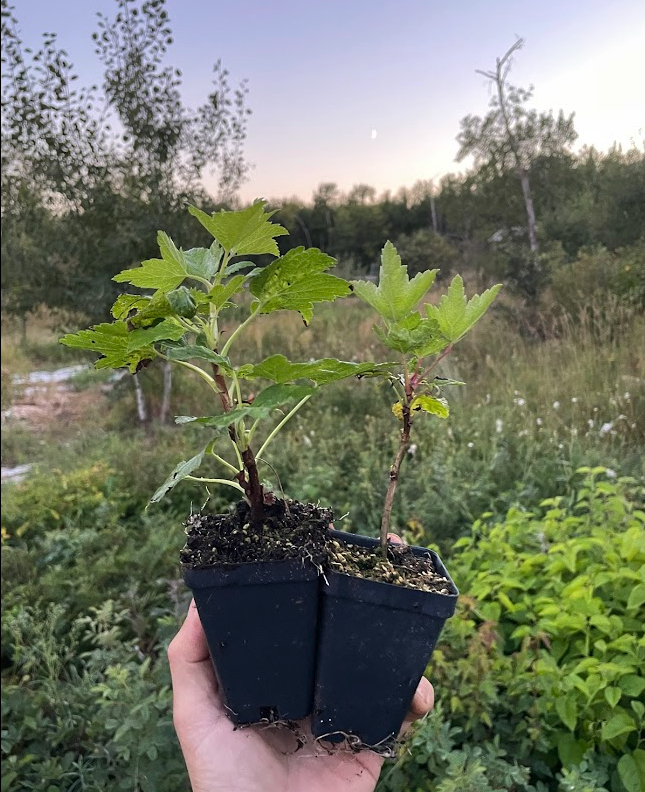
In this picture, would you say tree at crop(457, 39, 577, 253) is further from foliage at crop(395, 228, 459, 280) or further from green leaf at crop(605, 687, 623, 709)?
green leaf at crop(605, 687, 623, 709)

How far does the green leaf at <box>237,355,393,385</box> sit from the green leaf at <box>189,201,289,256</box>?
0.13m

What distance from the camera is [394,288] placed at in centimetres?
70

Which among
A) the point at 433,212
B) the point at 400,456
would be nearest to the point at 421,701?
the point at 400,456

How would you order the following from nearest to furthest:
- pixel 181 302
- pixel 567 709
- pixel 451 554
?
pixel 181 302 < pixel 567 709 < pixel 451 554

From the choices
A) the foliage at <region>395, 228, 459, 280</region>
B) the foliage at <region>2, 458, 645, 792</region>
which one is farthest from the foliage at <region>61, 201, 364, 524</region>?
the foliage at <region>395, 228, 459, 280</region>

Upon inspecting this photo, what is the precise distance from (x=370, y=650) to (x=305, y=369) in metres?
0.40

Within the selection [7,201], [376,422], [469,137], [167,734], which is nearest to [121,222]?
[7,201]

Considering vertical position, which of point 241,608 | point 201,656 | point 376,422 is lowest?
point 376,422

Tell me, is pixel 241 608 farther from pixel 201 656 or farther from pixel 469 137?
pixel 469 137

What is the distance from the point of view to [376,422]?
3.68 meters

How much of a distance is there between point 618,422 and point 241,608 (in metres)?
3.11

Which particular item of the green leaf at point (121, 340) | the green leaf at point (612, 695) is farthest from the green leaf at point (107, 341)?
the green leaf at point (612, 695)

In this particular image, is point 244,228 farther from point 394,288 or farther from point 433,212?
point 433,212

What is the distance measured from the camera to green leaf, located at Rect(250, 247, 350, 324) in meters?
0.64
